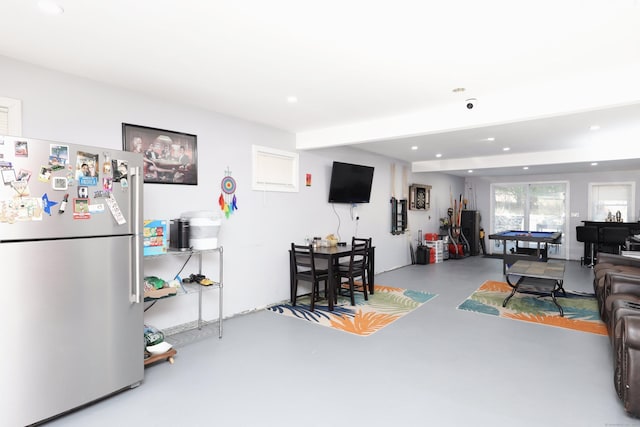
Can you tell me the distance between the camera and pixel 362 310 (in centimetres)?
482

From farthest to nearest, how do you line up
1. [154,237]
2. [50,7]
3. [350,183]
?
[350,183], [154,237], [50,7]

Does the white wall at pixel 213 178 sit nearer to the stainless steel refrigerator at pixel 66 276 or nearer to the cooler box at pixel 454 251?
the stainless steel refrigerator at pixel 66 276

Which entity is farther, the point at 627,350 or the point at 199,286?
the point at 199,286

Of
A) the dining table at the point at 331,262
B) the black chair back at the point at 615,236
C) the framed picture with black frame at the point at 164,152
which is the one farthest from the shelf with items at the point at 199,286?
the black chair back at the point at 615,236

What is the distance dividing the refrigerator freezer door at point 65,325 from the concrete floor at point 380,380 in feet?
0.70

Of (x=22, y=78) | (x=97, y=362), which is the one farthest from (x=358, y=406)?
(x=22, y=78)

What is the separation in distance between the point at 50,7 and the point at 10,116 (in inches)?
47.7

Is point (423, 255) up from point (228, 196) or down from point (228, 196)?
down

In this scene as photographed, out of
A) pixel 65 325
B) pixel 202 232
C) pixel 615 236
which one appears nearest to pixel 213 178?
pixel 202 232

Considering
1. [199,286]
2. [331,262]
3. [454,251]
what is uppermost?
[331,262]

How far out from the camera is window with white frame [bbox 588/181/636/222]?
8945mm

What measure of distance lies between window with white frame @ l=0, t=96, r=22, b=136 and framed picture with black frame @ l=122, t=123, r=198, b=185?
794mm

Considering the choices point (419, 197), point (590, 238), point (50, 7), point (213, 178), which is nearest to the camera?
point (50, 7)

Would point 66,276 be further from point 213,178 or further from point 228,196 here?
point 228,196
